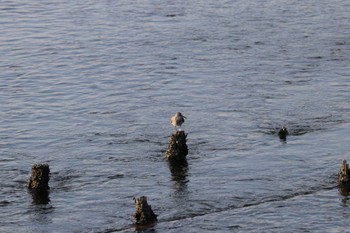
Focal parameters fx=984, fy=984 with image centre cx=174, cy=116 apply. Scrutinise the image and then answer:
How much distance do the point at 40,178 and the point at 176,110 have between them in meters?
9.42

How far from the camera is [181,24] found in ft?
156

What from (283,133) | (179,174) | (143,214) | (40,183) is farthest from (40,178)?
(283,133)

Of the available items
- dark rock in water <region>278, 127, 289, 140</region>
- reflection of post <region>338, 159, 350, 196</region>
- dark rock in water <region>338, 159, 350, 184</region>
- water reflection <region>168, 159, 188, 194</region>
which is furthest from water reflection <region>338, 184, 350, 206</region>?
dark rock in water <region>278, 127, 289, 140</region>

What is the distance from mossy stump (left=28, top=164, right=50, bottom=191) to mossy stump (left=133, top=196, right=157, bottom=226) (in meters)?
3.47

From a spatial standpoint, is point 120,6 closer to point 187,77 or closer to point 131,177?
point 187,77

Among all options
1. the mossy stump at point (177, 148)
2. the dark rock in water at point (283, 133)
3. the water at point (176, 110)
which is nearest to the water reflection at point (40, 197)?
the water at point (176, 110)

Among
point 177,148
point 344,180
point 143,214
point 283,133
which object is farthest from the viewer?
point 283,133

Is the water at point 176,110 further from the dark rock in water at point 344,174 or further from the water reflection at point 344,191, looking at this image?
the dark rock in water at point 344,174

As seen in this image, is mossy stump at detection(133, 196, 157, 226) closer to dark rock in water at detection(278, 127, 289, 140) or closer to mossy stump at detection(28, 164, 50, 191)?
mossy stump at detection(28, 164, 50, 191)

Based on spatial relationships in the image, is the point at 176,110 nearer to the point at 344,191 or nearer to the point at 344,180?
the point at 344,180

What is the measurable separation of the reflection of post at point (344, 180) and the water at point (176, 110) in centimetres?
27

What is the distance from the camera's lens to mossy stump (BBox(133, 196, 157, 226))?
24906 millimetres

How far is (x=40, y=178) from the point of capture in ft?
90.1

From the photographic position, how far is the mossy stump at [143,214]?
981 inches
